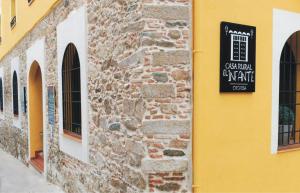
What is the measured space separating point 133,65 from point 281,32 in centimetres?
250

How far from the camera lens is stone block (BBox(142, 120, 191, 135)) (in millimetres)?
4172

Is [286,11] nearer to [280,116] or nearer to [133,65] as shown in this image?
[280,116]

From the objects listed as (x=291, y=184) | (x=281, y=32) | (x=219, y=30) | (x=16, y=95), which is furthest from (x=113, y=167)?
(x=16, y=95)

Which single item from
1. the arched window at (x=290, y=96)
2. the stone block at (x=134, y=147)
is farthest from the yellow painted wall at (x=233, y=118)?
the stone block at (x=134, y=147)

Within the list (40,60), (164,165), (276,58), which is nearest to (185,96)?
(164,165)

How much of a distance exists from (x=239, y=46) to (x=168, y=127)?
1.53m

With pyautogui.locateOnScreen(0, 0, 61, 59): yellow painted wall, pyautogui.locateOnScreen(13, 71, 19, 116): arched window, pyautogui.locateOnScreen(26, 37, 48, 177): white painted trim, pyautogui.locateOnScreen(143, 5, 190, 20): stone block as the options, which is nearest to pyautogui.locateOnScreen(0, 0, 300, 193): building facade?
pyautogui.locateOnScreen(143, 5, 190, 20): stone block

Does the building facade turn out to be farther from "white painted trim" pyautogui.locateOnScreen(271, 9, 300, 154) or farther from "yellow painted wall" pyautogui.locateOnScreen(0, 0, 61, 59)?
"yellow painted wall" pyautogui.locateOnScreen(0, 0, 61, 59)

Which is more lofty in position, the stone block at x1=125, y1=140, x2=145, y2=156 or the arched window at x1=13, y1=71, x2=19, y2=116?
the arched window at x1=13, y1=71, x2=19, y2=116

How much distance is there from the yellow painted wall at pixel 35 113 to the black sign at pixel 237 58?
6.81 metres

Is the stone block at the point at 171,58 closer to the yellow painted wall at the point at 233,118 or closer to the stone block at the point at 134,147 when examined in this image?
the yellow painted wall at the point at 233,118

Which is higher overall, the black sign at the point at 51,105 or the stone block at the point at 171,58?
the stone block at the point at 171,58

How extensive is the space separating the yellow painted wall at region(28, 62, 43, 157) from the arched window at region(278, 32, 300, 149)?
6845 millimetres

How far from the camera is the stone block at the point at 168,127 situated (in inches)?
164
